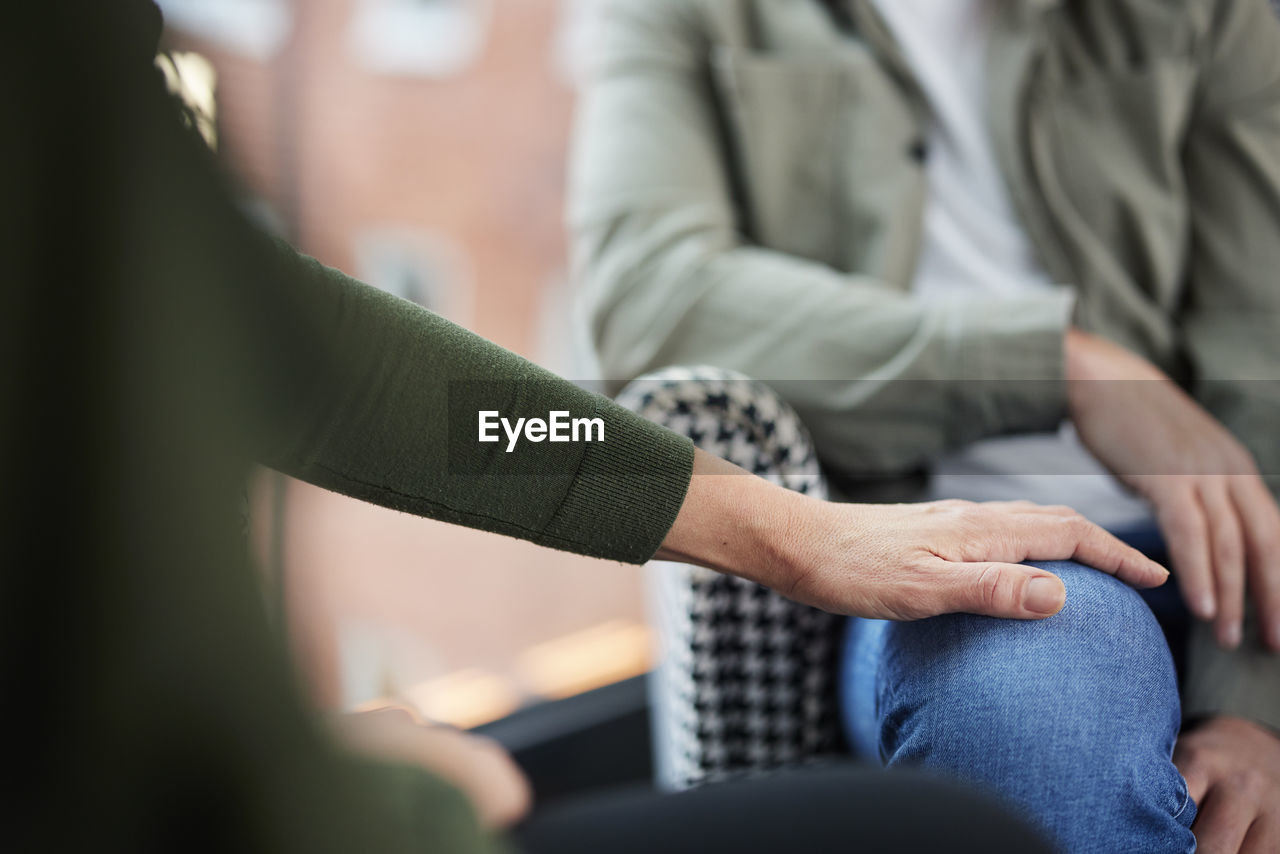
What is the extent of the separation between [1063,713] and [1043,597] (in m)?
0.06

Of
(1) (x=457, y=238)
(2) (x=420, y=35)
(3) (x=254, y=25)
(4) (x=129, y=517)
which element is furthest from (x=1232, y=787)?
(2) (x=420, y=35)

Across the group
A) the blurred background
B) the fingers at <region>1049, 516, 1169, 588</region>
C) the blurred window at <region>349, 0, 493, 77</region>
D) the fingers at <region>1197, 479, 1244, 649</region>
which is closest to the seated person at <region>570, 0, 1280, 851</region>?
the fingers at <region>1197, 479, 1244, 649</region>

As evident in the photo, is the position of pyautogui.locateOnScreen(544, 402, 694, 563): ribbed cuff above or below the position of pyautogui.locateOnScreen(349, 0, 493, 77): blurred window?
below

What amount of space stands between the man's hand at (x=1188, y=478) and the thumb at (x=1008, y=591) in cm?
20

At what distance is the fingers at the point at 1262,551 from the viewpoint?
60cm

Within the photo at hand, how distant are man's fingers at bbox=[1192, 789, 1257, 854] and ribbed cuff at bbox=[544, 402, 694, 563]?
35 cm

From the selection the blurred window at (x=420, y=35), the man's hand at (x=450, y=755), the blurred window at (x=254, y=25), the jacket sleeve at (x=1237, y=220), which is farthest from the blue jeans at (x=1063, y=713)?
the blurred window at (x=420, y=35)

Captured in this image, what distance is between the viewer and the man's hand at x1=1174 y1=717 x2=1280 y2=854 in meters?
0.51

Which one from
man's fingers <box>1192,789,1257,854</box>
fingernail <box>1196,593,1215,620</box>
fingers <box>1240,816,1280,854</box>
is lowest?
fingers <box>1240,816,1280,854</box>

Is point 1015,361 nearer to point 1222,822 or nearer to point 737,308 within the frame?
point 737,308

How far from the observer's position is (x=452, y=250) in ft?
6.15

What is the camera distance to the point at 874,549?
1.59 ft

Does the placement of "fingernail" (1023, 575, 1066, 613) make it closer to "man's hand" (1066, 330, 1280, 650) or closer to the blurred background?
"man's hand" (1066, 330, 1280, 650)

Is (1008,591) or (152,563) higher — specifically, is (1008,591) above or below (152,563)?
below
